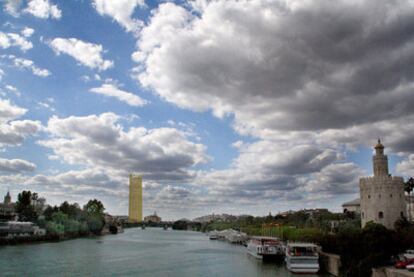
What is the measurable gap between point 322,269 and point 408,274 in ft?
94.2

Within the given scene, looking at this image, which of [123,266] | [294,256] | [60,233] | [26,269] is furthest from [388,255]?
[60,233]

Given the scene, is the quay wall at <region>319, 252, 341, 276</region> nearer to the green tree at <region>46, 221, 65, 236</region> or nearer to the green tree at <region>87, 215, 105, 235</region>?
the green tree at <region>46, 221, 65, 236</region>

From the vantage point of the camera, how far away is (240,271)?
6750 centimetres

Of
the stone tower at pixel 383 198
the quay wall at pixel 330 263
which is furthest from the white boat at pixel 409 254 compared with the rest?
the stone tower at pixel 383 198

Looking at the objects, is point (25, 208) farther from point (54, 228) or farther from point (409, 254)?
point (409, 254)

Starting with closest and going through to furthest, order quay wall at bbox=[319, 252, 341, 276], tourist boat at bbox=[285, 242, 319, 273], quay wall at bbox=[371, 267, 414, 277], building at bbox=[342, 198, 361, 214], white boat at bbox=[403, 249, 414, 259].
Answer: quay wall at bbox=[371, 267, 414, 277]
white boat at bbox=[403, 249, 414, 259]
quay wall at bbox=[319, 252, 341, 276]
tourist boat at bbox=[285, 242, 319, 273]
building at bbox=[342, 198, 361, 214]

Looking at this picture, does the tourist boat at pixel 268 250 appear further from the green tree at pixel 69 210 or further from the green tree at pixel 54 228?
the green tree at pixel 69 210

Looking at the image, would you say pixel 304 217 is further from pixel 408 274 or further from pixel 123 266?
pixel 408 274

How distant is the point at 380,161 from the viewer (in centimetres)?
7719

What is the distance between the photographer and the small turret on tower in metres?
76.7

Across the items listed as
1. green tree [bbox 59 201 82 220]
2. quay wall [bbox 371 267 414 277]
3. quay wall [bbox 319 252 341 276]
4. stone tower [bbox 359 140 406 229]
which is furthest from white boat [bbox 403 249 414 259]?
green tree [bbox 59 201 82 220]

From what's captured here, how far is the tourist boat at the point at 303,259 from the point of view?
2430 inches

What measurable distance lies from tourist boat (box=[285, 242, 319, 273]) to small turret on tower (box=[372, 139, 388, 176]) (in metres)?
20.4

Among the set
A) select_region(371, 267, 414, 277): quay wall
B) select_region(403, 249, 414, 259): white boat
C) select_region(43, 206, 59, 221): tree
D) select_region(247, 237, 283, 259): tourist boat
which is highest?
select_region(43, 206, 59, 221): tree
